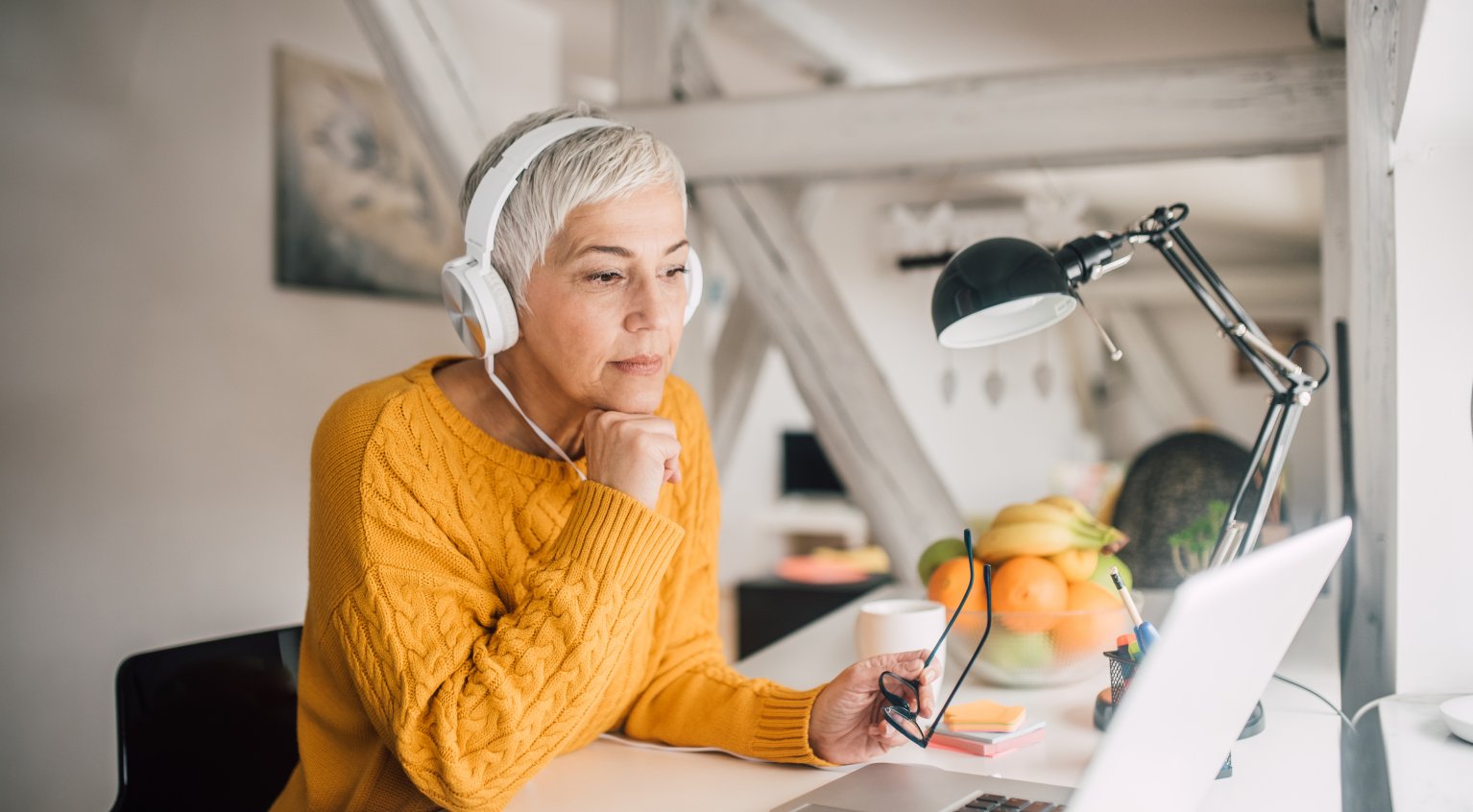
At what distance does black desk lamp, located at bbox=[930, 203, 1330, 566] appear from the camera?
1.13 m

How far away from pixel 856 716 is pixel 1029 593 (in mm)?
353

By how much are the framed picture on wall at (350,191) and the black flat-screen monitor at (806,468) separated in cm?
328

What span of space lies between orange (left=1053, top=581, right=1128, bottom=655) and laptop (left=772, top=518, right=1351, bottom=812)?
34 cm

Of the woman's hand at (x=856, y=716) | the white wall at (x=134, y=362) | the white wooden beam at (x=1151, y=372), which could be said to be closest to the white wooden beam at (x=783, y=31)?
the white wall at (x=134, y=362)

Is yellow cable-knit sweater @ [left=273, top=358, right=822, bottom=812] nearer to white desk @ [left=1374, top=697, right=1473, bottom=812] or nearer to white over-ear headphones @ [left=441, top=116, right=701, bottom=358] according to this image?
white over-ear headphones @ [left=441, top=116, right=701, bottom=358]

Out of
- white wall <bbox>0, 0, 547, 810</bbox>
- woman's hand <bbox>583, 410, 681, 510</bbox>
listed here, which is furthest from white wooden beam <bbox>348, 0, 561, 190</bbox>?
woman's hand <bbox>583, 410, 681, 510</bbox>

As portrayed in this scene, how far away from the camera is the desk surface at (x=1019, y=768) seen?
104 centimetres

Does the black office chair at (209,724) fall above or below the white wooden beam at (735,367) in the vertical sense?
below

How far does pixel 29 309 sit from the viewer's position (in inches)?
92.3

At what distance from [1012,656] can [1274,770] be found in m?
0.35

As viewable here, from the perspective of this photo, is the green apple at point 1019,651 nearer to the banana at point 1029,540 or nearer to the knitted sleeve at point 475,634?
the banana at point 1029,540

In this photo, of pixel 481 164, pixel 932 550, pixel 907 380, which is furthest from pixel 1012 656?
pixel 907 380

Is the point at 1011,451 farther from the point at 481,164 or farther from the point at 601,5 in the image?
the point at 481,164

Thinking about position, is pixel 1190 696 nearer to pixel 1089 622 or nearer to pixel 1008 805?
pixel 1008 805
